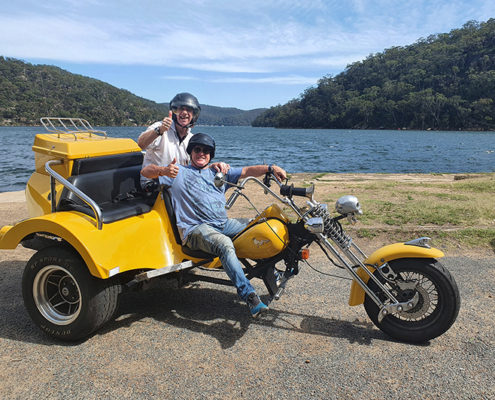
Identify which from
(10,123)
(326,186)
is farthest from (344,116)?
(326,186)

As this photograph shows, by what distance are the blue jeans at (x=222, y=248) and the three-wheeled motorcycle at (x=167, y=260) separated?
154mm

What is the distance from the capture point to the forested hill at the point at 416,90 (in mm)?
109000

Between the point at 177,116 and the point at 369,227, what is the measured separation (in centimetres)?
403

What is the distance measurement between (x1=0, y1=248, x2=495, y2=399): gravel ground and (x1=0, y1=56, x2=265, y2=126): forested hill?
110 meters

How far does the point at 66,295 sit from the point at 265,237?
192 centimetres

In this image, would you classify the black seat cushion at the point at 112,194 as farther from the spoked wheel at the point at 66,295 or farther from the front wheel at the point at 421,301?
the front wheel at the point at 421,301

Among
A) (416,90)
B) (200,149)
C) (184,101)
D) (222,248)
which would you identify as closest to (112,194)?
(200,149)

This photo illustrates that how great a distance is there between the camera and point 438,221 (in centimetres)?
689

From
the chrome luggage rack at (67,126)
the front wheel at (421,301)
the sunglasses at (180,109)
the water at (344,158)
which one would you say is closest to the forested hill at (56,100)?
the water at (344,158)

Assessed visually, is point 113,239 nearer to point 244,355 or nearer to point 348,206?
point 244,355

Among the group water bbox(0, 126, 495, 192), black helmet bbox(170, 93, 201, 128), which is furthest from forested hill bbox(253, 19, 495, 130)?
black helmet bbox(170, 93, 201, 128)

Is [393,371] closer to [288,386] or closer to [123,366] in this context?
[288,386]

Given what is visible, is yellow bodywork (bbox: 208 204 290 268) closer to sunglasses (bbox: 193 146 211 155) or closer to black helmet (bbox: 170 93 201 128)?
sunglasses (bbox: 193 146 211 155)

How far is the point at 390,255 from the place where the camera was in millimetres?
3326
